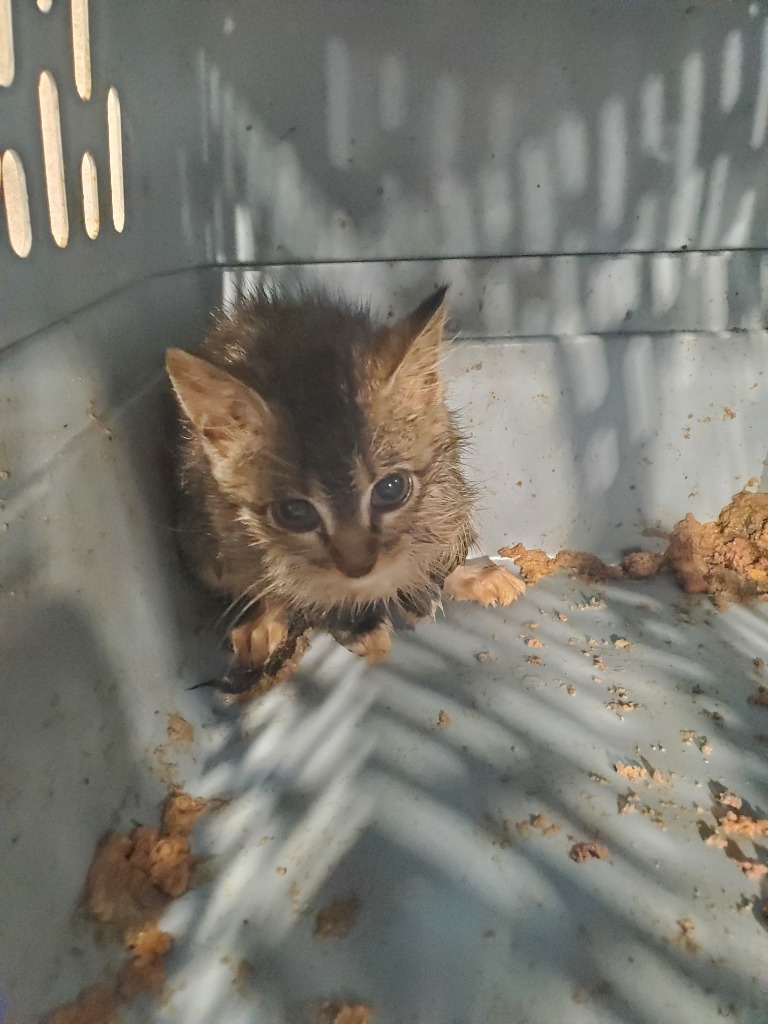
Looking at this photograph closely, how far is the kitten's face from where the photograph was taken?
1.19 metres

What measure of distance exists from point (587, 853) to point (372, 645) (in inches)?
24.6

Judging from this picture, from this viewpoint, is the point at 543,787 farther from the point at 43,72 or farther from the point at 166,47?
the point at 166,47

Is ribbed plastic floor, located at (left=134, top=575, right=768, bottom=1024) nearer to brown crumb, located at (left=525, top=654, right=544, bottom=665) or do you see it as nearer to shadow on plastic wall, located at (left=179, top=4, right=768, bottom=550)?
brown crumb, located at (left=525, top=654, right=544, bottom=665)

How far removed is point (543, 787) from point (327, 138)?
4.91ft

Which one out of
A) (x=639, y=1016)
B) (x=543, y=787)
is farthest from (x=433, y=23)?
(x=639, y=1016)

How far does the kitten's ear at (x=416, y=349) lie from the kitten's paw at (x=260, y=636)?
1.97 ft

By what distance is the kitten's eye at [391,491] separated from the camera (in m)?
1.30

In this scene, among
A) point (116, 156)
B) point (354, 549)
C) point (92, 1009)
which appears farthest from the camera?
point (116, 156)

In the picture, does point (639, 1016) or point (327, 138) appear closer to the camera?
point (639, 1016)

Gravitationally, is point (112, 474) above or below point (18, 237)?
below

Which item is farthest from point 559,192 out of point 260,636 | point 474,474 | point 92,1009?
point 92,1009

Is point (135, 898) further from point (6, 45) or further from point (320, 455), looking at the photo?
point (6, 45)

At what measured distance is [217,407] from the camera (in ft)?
4.04

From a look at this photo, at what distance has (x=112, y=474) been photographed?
1287 millimetres
